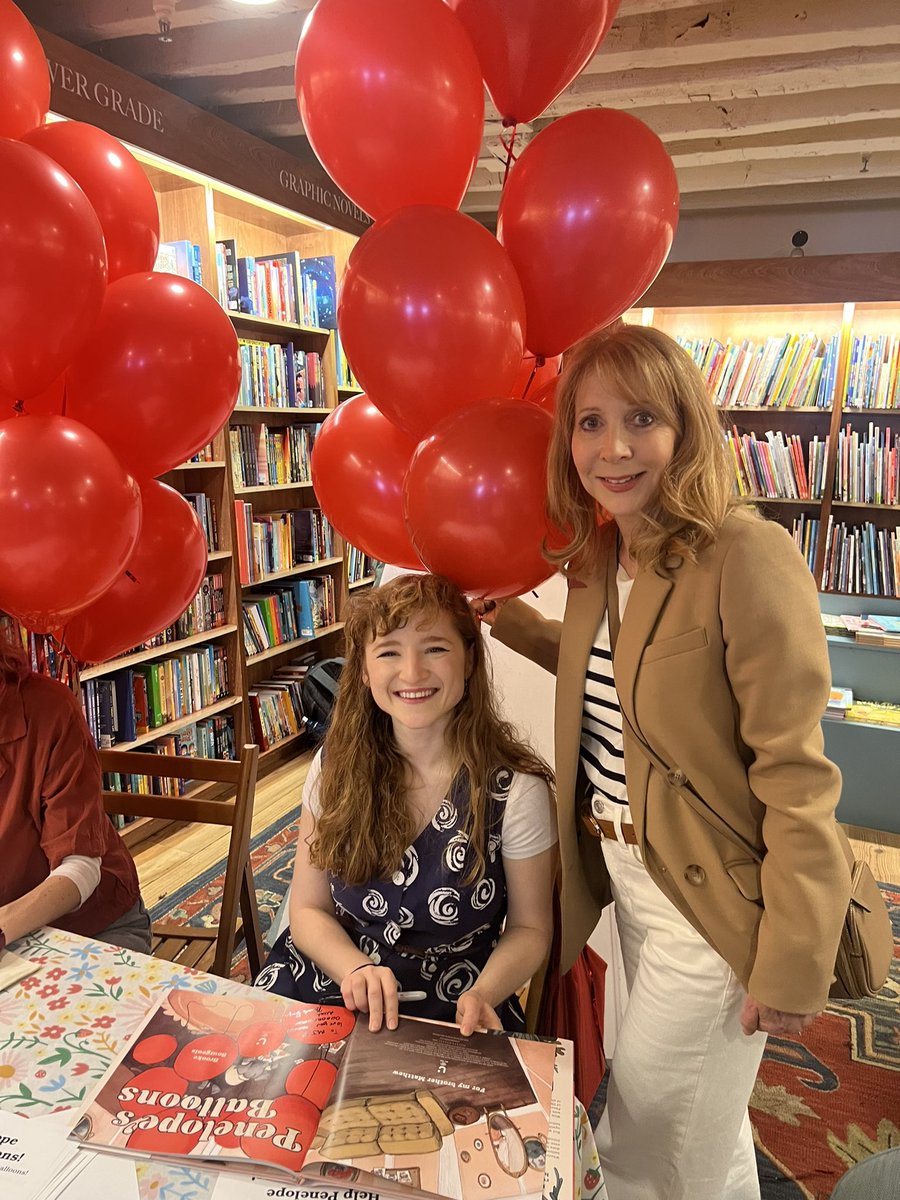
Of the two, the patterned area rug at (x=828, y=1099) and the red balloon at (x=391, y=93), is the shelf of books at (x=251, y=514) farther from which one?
the patterned area rug at (x=828, y=1099)

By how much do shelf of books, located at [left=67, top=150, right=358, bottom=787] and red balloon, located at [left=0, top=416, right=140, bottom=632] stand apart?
1.87m

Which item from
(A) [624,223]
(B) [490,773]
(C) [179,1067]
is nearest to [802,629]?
(B) [490,773]

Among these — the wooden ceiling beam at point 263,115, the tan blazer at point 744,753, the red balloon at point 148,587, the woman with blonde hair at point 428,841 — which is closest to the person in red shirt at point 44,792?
the red balloon at point 148,587

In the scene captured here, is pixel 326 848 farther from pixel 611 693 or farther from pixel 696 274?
pixel 696 274

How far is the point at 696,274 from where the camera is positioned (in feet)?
13.2

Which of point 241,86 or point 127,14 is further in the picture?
point 241,86

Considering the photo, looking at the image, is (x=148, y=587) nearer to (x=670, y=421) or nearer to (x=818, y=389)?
(x=670, y=421)

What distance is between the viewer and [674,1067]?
3.92ft

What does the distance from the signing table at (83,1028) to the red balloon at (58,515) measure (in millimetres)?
545

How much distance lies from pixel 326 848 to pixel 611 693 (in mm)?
542

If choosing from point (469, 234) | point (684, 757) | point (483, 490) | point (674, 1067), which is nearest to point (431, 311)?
point (469, 234)

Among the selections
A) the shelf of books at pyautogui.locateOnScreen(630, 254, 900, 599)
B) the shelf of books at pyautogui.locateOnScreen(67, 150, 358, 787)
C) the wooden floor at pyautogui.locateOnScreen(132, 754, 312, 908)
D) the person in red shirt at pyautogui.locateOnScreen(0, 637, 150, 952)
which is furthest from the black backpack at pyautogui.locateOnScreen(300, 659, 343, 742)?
the person in red shirt at pyautogui.locateOnScreen(0, 637, 150, 952)

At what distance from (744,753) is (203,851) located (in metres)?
2.64

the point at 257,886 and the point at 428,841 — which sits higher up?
the point at 428,841
